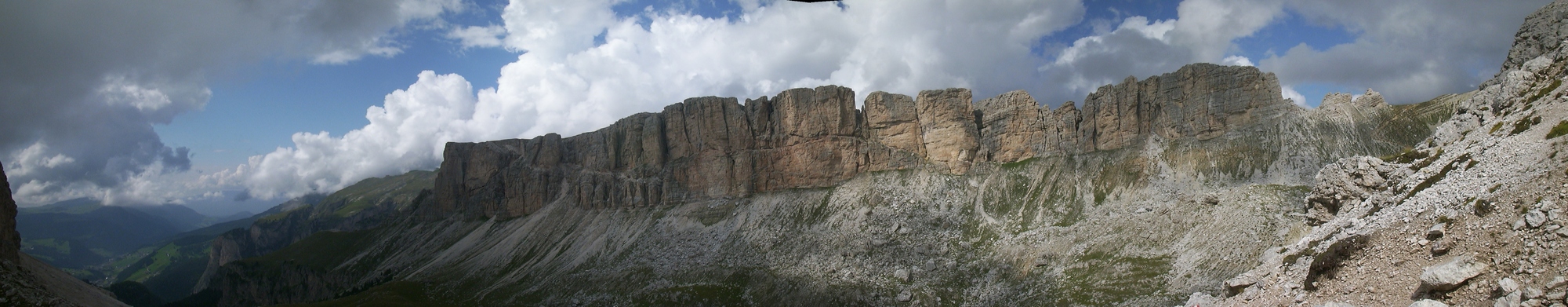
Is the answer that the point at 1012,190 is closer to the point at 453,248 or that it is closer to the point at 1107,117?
the point at 1107,117

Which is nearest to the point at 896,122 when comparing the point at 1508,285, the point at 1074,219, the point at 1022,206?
the point at 1022,206

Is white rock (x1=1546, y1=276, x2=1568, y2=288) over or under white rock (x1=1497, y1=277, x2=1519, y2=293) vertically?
over

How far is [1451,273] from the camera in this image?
19.3 meters

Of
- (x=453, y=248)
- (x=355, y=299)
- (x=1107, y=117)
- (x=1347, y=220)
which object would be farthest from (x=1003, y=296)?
(x=453, y=248)

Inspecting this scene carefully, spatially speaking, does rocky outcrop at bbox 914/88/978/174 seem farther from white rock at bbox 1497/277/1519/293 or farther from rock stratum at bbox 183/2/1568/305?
white rock at bbox 1497/277/1519/293

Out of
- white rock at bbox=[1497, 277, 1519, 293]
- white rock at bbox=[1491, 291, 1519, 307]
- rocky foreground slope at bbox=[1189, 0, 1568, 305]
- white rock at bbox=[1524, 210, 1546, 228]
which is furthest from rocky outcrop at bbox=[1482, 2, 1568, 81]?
white rock at bbox=[1491, 291, 1519, 307]

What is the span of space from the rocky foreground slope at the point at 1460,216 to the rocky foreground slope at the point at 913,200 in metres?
9.07

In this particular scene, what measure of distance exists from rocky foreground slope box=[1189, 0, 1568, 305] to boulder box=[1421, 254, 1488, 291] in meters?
0.03

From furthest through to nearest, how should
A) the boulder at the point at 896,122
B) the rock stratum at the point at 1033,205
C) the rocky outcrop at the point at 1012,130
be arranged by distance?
the boulder at the point at 896,122
the rocky outcrop at the point at 1012,130
the rock stratum at the point at 1033,205

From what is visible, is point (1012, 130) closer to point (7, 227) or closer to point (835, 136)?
point (835, 136)

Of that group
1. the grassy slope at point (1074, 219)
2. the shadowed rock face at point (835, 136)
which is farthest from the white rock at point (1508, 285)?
the shadowed rock face at point (835, 136)

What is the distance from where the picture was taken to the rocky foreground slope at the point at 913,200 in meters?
73.8

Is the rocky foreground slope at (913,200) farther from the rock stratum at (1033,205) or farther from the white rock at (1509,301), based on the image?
the white rock at (1509,301)

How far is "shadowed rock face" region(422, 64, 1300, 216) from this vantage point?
9094 centimetres
